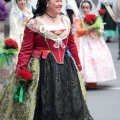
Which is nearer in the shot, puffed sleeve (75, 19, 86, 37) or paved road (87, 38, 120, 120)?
paved road (87, 38, 120, 120)

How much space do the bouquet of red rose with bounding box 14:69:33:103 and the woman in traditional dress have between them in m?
0.05

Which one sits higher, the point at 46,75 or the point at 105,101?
the point at 46,75

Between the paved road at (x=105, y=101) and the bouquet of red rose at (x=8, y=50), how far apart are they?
1.27 m

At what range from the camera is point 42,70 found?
5715 mm

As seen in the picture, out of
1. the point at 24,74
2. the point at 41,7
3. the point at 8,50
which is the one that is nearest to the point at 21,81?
the point at 24,74

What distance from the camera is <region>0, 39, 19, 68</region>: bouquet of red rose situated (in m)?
7.43

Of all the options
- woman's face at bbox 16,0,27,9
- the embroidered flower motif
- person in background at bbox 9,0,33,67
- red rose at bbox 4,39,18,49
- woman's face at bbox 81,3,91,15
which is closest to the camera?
the embroidered flower motif

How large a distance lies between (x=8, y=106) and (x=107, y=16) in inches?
388

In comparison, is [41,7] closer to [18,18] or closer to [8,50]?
[8,50]

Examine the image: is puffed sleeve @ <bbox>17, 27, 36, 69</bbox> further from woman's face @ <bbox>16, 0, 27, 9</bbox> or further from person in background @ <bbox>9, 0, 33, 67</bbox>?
woman's face @ <bbox>16, 0, 27, 9</bbox>

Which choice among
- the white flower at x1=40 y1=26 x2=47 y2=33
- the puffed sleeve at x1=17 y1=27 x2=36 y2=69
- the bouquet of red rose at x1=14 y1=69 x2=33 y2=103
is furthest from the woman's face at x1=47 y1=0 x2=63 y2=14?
the bouquet of red rose at x1=14 y1=69 x2=33 y2=103

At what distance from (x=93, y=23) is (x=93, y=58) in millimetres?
570

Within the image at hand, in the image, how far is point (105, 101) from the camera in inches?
319

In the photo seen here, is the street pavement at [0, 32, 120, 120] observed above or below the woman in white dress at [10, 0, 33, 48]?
below
